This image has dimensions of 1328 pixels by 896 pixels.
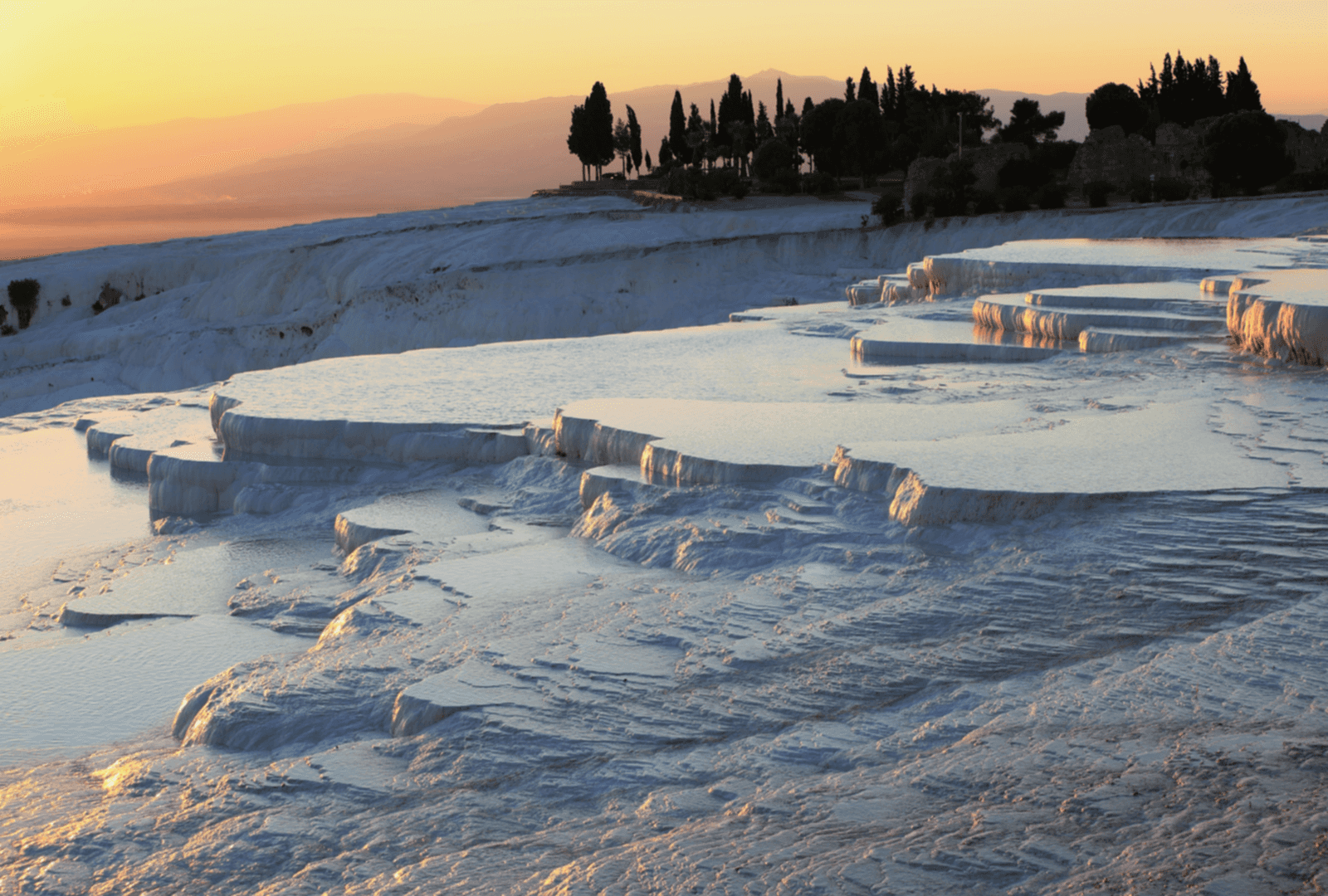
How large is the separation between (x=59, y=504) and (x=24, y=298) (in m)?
34.8

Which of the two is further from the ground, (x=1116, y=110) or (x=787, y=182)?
(x=1116, y=110)

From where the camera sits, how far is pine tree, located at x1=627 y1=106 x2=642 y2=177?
63.6m

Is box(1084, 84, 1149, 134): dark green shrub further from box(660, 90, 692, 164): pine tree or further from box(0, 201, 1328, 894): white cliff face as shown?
box(0, 201, 1328, 894): white cliff face

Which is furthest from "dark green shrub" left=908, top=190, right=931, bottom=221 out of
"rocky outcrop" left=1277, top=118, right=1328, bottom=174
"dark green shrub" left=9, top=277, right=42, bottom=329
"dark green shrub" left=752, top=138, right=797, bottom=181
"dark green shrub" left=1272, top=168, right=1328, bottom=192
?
"dark green shrub" left=9, top=277, right=42, bottom=329

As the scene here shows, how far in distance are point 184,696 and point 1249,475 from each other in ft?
17.8

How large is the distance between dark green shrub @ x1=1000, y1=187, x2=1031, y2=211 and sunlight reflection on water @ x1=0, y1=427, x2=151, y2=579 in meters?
23.6

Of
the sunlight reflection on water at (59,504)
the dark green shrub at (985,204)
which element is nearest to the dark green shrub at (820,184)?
the dark green shrub at (985,204)

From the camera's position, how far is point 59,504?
1173 cm

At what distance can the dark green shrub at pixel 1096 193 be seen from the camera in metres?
30.4

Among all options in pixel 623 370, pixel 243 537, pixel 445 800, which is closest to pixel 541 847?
pixel 445 800

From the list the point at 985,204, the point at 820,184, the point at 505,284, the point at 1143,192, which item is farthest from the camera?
the point at 820,184

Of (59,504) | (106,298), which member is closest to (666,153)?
(106,298)

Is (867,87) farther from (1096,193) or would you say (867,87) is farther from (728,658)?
(728,658)

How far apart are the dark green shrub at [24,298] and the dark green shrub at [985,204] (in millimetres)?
32265
